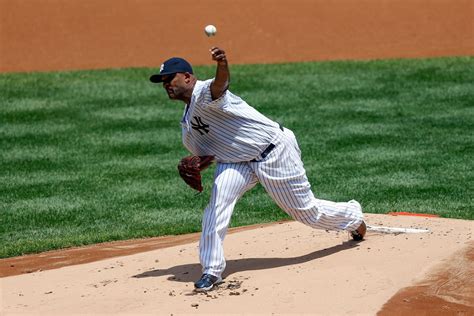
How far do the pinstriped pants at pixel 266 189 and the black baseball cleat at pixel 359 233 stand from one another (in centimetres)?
36

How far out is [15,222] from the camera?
9883mm

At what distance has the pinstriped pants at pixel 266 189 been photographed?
6711 mm

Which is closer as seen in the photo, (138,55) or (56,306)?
(56,306)

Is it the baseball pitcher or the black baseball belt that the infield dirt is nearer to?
the baseball pitcher

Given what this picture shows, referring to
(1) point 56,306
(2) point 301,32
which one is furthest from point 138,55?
(1) point 56,306

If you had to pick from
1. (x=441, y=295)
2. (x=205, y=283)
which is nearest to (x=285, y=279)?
(x=205, y=283)

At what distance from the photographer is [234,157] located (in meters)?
6.89

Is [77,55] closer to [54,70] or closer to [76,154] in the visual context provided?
[54,70]

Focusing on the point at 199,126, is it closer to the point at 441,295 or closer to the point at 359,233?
the point at 359,233

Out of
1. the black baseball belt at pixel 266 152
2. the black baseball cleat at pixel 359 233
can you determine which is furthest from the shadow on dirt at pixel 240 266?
the black baseball belt at pixel 266 152

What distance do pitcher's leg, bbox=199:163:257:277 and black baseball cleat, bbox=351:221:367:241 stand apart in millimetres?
1046

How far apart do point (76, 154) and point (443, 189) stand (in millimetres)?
4471

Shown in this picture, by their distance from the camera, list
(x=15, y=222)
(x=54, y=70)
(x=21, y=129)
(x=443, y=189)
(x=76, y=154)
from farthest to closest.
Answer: (x=54, y=70) < (x=21, y=129) < (x=76, y=154) < (x=443, y=189) < (x=15, y=222)

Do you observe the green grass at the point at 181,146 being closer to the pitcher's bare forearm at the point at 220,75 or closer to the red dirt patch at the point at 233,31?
the red dirt patch at the point at 233,31
